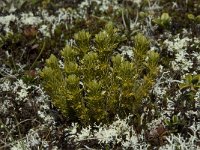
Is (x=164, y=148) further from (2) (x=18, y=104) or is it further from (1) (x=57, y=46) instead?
(1) (x=57, y=46)

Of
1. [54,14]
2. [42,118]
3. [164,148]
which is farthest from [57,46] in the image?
[164,148]

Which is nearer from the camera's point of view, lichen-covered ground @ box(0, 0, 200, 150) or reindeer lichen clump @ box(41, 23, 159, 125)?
reindeer lichen clump @ box(41, 23, 159, 125)

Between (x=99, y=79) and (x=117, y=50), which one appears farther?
(x=117, y=50)

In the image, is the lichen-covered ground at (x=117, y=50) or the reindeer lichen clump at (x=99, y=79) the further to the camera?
the lichen-covered ground at (x=117, y=50)

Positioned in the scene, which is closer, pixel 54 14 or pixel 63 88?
pixel 63 88
